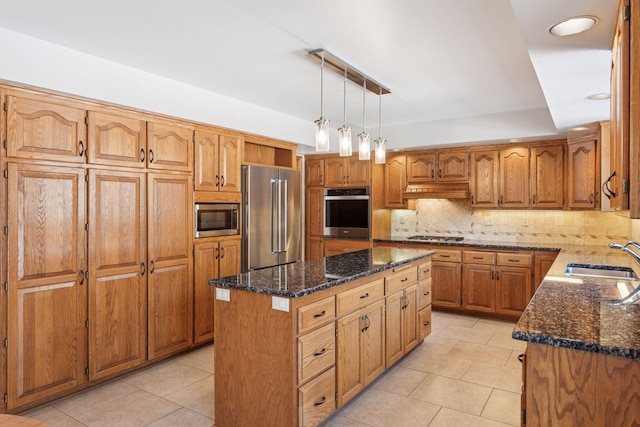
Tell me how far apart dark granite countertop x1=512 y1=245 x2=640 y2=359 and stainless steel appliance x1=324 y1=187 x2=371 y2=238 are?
310cm

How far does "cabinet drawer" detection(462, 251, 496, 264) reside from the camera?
15.9 ft

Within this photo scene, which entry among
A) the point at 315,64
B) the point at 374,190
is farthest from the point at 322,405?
the point at 374,190

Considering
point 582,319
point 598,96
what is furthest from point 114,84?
point 598,96

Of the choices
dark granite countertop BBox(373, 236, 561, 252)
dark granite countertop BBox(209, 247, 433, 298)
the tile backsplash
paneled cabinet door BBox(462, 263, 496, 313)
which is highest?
the tile backsplash

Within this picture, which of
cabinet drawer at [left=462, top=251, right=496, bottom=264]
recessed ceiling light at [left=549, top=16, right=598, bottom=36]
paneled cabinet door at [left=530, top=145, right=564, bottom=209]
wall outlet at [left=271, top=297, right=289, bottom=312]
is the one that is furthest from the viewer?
cabinet drawer at [left=462, top=251, right=496, bottom=264]

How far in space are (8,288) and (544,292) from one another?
334 centimetres

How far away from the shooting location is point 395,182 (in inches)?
228

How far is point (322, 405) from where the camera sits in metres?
2.38

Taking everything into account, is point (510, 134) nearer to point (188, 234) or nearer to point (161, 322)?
point (188, 234)

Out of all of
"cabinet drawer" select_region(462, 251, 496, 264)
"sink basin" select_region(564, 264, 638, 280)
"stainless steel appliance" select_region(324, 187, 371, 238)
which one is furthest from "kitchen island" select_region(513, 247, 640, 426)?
"stainless steel appliance" select_region(324, 187, 371, 238)

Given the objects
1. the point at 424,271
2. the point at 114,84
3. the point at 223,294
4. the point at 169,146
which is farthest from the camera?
the point at 424,271

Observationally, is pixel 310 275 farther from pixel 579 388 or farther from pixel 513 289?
pixel 513 289

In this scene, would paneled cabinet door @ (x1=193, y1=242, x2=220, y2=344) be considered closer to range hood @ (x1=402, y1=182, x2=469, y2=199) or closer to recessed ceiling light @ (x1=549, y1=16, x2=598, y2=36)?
range hood @ (x1=402, y1=182, x2=469, y2=199)

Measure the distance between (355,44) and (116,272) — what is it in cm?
254
